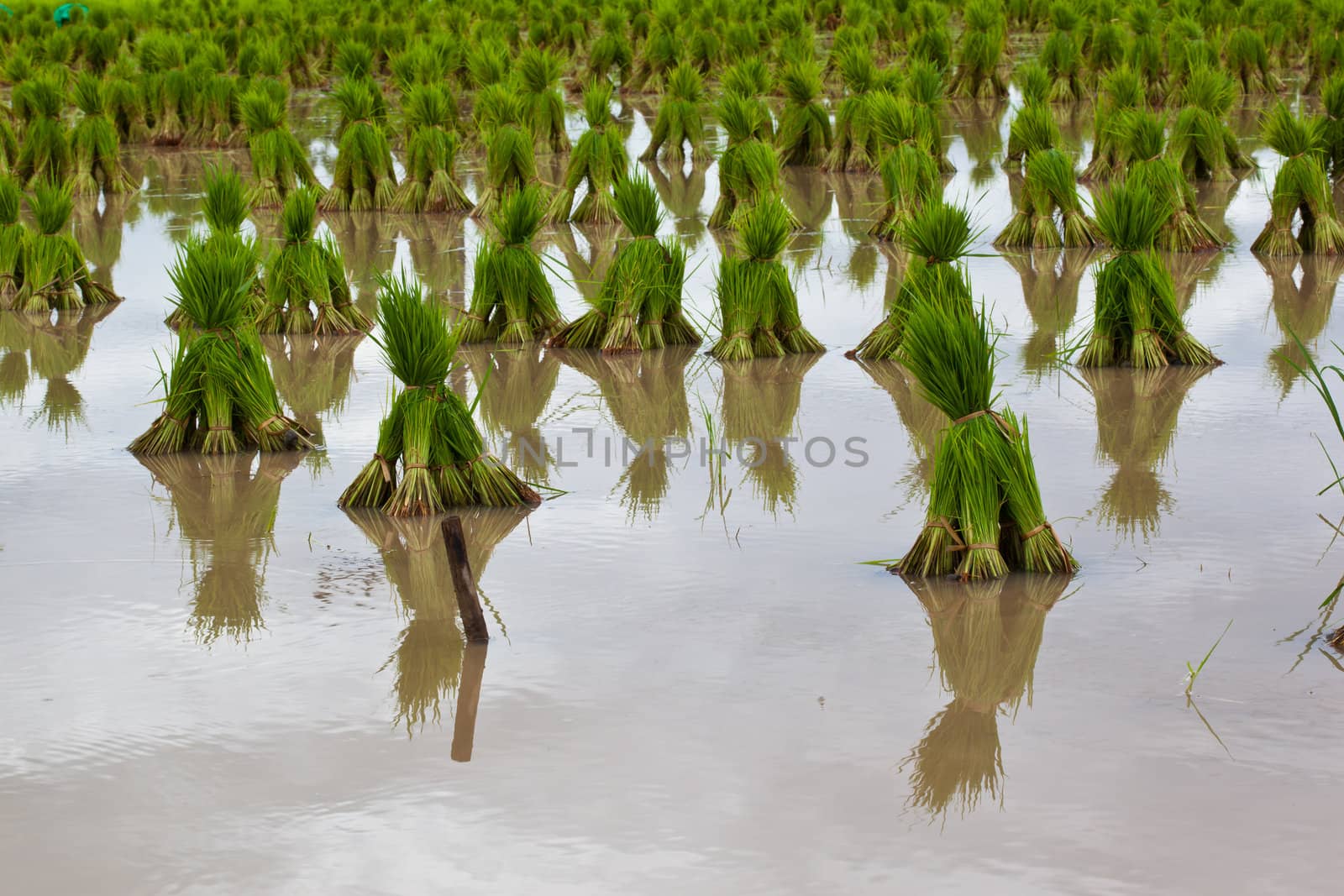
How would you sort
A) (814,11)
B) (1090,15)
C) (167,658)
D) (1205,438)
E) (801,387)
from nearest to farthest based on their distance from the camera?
(167,658), (1205,438), (801,387), (1090,15), (814,11)

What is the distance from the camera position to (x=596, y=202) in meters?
12.2

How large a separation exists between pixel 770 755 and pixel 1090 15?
1842cm

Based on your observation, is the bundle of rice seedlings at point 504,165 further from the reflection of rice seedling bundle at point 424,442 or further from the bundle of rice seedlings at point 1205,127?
the reflection of rice seedling bundle at point 424,442

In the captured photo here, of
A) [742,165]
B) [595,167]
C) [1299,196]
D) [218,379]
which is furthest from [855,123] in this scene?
[218,379]

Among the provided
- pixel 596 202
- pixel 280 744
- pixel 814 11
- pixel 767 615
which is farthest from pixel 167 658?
pixel 814 11

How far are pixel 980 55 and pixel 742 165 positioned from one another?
8300 mm

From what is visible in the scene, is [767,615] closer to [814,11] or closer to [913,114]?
[913,114]

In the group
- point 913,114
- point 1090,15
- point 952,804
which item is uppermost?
point 1090,15

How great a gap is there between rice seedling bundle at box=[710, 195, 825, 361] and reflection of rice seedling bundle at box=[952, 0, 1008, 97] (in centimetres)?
1079

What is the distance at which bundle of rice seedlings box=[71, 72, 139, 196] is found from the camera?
546 inches

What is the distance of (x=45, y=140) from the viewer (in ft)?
43.9

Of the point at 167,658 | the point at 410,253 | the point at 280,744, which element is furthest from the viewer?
the point at 410,253

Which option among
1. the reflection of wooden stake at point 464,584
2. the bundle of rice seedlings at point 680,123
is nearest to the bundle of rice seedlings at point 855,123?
the bundle of rice seedlings at point 680,123

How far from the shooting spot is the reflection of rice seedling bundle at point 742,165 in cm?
1019
